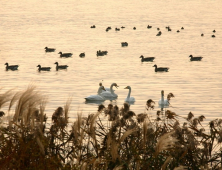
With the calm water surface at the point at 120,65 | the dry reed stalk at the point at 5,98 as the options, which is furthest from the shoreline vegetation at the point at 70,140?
the calm water surface at the point at 120,65

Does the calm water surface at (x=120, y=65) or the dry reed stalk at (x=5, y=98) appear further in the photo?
the calm water surface at (x=120, y=65)

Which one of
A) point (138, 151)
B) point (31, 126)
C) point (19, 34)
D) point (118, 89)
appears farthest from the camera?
point (19, 34)

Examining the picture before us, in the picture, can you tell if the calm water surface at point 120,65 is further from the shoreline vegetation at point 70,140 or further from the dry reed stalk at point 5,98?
the dry reed stalk at point 5,98

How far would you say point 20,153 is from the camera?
5914mm

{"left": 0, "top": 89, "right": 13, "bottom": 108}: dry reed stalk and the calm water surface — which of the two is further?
the calm water surface

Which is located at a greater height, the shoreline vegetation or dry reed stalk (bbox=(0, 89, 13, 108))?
dry reed stalk (bbox=(0, 89, 13, 108))

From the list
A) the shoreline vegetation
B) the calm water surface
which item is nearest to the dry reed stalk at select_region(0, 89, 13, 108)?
the shoreline vegetation

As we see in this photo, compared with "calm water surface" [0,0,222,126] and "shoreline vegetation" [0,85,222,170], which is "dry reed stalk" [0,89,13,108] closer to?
"shoreline vegetation" [0,85,222,170]

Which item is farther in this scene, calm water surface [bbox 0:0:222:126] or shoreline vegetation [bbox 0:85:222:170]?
calm water surface [bbox 0:0:222:126]

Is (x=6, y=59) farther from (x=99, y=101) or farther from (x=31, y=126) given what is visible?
(x=31, y=126)

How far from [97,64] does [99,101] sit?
54.0 ft

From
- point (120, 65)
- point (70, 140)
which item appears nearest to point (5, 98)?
point (70, 140)

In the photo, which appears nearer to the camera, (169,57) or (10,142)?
(10,142)

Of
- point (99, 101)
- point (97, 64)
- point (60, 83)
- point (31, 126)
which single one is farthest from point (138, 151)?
point (97, 64)
